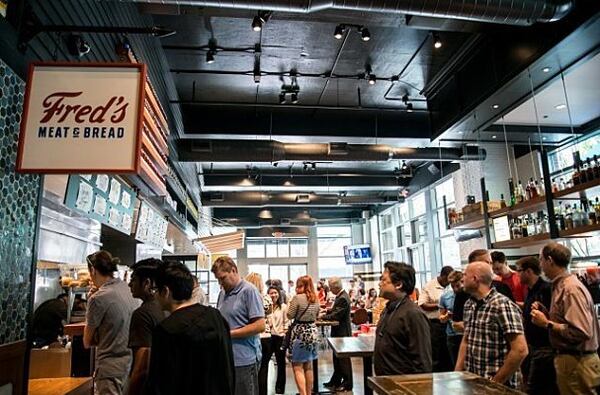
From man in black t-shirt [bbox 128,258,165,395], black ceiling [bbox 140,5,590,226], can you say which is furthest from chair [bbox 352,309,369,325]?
man in black t-shirt [bbox 128,258,165,395]

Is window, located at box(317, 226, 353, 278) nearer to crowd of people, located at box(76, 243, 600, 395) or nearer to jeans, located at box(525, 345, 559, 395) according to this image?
crowd of people, located at box(76, 243, 600, 395)

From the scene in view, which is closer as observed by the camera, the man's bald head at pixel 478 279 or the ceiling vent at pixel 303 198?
the man's bald head at pixel 478 279

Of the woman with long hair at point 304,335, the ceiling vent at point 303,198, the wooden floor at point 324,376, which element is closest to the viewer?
the woman with long hair at point 304,335

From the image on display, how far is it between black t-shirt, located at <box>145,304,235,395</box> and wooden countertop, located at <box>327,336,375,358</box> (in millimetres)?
2129

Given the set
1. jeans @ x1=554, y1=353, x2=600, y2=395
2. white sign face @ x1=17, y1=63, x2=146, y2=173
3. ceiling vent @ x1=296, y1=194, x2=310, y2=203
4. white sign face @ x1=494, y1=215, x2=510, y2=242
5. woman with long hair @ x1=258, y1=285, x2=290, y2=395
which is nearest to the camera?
white sign face @ x1=17, y1=63, x2=146, y2=173

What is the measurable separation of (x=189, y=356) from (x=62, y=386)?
5.04ft

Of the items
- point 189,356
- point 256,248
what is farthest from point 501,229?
point 256,248

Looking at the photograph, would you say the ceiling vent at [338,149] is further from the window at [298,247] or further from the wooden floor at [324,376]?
the window at [298,247]

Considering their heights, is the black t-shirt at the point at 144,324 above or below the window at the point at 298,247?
below

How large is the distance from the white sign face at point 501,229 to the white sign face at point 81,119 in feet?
18.4

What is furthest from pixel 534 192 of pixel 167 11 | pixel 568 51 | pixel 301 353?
pixel 167 11

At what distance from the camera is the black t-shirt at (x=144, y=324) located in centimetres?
275

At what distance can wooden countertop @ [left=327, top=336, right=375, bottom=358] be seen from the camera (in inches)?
163

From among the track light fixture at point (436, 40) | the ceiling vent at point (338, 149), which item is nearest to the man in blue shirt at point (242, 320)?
the track light fixture at point (436, 40)
